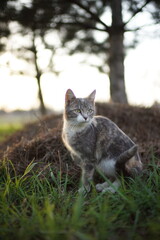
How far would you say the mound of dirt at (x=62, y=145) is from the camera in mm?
3568

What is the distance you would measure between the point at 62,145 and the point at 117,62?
12.0 feet

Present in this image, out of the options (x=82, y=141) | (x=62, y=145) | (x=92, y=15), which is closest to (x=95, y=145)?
(x=82, y=141)

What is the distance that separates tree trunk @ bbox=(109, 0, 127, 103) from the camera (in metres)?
6.39

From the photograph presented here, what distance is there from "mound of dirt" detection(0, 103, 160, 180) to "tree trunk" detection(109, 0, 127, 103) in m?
0.92

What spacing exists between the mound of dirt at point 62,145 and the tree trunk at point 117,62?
925 mm

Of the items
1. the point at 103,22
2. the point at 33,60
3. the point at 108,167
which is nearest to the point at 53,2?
the point at 103,22

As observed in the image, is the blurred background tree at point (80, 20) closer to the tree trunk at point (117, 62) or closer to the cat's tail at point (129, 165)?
the tree trunk at point (117, 62)

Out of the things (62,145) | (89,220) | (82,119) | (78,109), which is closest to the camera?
(89,220)

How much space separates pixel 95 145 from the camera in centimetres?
309

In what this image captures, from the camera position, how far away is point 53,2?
5535mm

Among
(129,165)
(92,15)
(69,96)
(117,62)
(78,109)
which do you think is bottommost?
(129,165)

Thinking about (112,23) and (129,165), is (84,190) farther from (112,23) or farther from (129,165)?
(112,23)

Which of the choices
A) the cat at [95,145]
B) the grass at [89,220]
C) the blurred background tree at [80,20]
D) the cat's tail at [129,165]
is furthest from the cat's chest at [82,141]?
the blurred background tree at [80,20]

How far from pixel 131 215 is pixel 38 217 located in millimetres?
798
